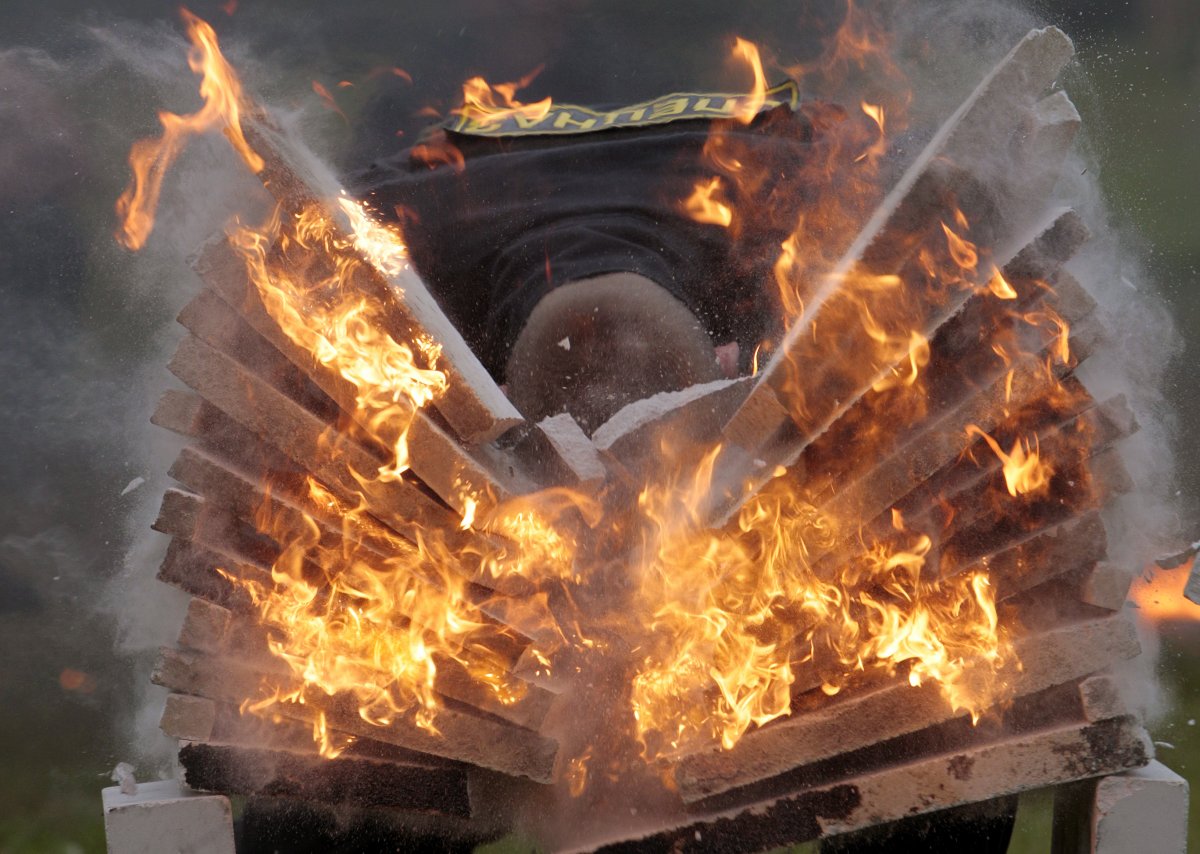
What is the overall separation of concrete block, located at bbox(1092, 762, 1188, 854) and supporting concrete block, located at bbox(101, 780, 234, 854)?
2.00 metres

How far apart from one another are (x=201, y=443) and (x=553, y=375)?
3.54 ft

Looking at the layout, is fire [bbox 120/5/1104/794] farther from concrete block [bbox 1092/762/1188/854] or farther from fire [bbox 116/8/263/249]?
fire [bbox 116/8/263/249]

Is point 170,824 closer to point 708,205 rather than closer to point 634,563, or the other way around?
point 634,563

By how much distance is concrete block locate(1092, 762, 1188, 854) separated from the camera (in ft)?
8.40

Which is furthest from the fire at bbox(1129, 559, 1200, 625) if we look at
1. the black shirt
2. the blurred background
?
the black shirt

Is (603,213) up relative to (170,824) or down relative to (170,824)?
up

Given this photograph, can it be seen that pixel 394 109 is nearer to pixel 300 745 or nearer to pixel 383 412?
pixel 383 412

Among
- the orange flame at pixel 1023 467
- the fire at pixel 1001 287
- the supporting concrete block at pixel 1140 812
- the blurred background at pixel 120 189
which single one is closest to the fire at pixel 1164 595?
the blurred background at pixel 120 189

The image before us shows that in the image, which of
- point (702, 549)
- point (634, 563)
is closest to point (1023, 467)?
point (702, 549)

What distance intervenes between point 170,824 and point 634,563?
4.12ft

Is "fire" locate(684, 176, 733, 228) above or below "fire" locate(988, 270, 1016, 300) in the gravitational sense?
above

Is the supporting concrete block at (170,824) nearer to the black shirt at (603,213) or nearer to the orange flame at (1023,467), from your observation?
the black shirt at (603,213)

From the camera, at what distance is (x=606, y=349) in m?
3.41

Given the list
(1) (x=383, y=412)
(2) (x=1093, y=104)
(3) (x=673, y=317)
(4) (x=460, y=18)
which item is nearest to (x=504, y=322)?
(3) (x=673, y=317)
